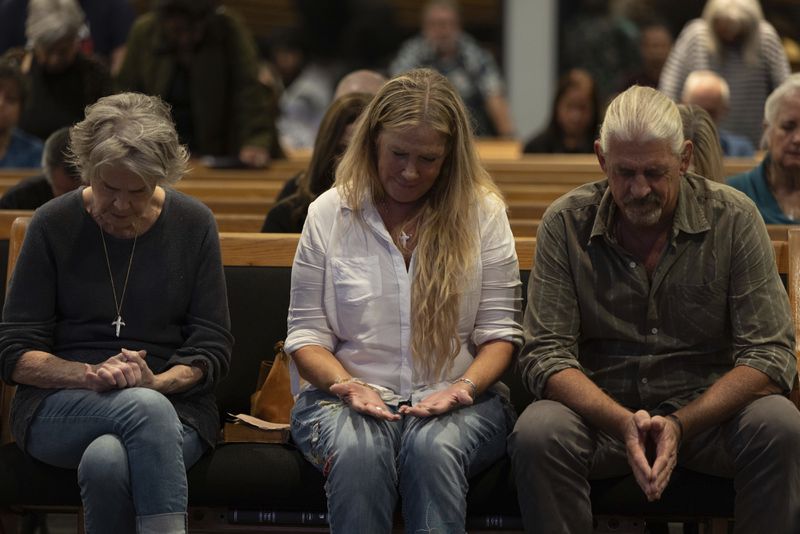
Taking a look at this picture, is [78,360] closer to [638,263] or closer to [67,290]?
[67,290]

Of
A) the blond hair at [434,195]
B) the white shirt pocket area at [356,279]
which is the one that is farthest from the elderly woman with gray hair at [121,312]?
the blond hair at [434,195]

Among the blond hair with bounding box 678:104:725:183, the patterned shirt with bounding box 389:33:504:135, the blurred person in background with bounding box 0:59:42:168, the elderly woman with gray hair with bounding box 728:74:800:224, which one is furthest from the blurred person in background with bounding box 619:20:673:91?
the blond hair with bounding box 678:104:725:183

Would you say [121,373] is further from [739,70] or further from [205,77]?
[739,70]

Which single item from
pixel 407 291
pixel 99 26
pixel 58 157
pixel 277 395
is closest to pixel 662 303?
pixel 407 291

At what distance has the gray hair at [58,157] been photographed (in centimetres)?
443

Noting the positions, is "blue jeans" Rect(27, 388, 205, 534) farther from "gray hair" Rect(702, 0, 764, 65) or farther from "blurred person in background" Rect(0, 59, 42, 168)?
"gray hair" Rect(702, 0, 764, 65)

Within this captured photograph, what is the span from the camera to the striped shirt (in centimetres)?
711

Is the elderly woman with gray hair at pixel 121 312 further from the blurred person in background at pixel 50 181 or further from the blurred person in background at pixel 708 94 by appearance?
the blurred person in background at pixel 708 94

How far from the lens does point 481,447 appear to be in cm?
346

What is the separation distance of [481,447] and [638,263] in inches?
22.1

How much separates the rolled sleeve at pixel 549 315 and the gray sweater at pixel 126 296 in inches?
28.5

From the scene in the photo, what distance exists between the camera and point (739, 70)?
716 cm

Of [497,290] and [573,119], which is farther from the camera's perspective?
[573,119]

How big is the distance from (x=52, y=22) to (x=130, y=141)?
2987mm
